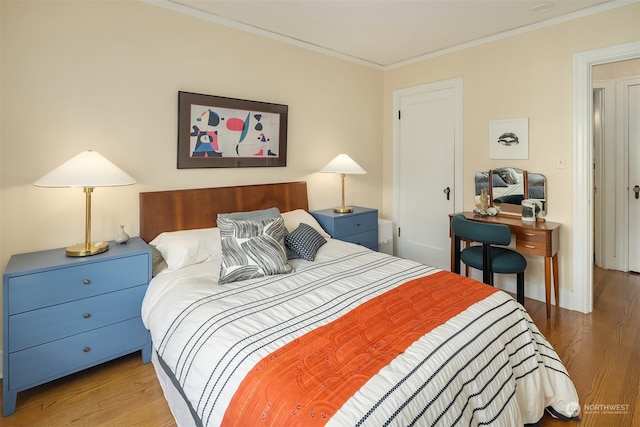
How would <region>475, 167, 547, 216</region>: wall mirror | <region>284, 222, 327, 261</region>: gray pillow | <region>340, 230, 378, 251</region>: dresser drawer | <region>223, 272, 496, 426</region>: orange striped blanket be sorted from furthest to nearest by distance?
<region>340, 230, 378, 251</region>: dresser drawer
<region>475, 167, 547, 216</region>: wall mirror
<region>284, 222, 327, 261</region>: gray pillow
<region>223, 272, 496, 426</region>: orange striped blanket

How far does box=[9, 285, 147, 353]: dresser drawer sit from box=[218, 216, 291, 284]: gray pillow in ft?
1.93

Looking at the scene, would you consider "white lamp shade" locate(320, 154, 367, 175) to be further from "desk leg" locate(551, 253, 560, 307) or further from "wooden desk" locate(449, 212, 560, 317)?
"desk leg" locate(551, 253, 560, 307)

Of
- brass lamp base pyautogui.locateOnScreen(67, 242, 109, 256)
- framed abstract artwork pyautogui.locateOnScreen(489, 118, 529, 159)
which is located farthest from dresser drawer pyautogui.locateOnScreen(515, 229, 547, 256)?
brass lamp base pyautogui.locateOnScreen(67, 242, 109, 256)

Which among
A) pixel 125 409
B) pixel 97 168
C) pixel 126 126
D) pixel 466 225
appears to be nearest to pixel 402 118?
pixel 466 225

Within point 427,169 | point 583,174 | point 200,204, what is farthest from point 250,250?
point 583,174

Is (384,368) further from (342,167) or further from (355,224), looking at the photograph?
(342,167)

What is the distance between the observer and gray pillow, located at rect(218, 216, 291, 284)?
2105mm

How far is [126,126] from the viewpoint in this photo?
245cm

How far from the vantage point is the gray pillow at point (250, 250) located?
2.11 metres

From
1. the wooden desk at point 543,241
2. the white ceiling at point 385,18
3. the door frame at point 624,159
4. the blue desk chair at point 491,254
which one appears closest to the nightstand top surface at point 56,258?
the white ceiling at point 385,18

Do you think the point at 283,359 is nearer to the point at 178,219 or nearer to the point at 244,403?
the point at 244,403

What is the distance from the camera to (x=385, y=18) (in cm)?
287

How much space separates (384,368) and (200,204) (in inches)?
82.7

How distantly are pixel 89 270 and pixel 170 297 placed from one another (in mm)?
545
